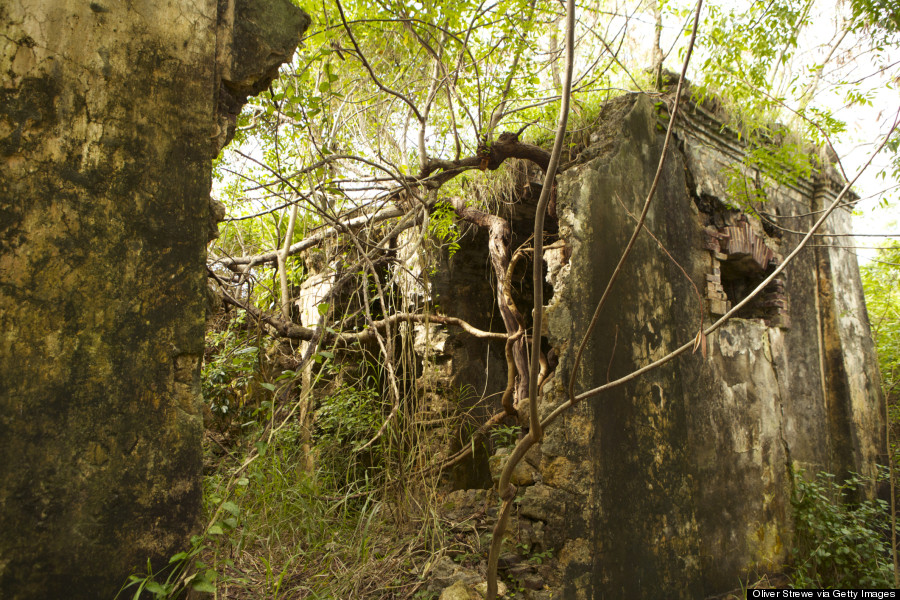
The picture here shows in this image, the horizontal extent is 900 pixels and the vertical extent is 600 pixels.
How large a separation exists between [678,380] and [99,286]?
11.1 feet

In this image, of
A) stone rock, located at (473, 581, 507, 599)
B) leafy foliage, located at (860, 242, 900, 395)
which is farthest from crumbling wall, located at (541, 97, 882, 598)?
leafy foliage, located at (860, 242, 900, 395)

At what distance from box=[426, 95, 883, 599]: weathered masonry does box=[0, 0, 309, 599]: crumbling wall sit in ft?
6.99

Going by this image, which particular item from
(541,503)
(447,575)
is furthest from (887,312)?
(447,575)

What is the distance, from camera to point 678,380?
375cm

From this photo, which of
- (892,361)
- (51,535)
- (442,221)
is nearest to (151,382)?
(51,535)

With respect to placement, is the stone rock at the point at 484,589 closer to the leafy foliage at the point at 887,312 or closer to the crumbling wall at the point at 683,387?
the crumbling wall at the point at 683,387

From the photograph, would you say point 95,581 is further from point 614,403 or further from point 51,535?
point 614,403

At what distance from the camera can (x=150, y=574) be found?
1531 millimetres

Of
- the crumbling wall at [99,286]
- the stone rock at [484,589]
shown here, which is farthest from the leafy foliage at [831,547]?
the crumbling wall at [99,286]

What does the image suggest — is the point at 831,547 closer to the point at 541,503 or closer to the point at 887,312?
the point at 541,503

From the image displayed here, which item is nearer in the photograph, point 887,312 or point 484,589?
point 484,589

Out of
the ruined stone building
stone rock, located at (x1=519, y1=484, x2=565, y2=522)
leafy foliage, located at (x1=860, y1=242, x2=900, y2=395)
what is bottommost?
stone rock, located at (x1=519, y1=484, x2=565, y2=522)

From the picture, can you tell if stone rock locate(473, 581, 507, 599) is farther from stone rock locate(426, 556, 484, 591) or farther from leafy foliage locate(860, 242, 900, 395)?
leafy foliage locate(860, 242, 900, 395)

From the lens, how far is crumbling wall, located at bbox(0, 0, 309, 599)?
1432 millimetres
